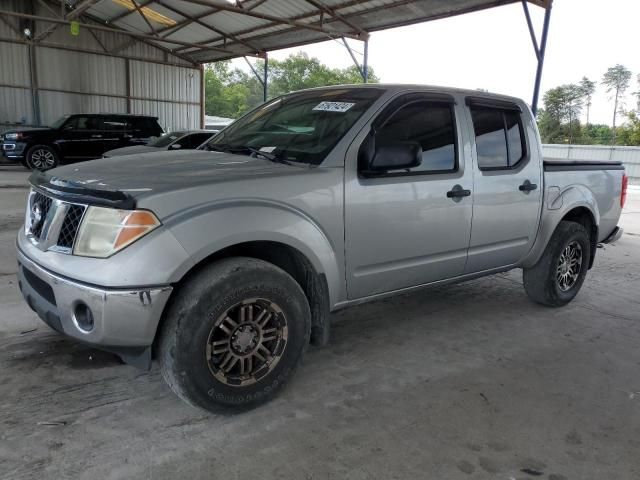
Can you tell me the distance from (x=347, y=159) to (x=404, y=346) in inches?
58.9

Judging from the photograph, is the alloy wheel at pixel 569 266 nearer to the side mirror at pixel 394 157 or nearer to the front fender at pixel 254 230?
the side mirror at pixel 394 157

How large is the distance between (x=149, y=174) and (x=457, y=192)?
1979 millimetres

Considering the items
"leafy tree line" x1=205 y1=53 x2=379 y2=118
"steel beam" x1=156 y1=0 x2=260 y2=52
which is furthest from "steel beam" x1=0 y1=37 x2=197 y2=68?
"leafy tree line" x1=205 y1=53 x2=379 y2=118

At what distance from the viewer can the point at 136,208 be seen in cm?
230

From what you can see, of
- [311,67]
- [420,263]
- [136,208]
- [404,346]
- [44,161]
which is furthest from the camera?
[311,67]

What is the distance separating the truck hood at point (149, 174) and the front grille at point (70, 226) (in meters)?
0.06

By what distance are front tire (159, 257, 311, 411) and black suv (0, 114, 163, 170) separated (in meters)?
13.7

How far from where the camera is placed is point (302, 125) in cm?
337

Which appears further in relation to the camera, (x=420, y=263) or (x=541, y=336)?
(x=541, y=336)

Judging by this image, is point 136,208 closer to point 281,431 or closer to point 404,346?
point 281,431

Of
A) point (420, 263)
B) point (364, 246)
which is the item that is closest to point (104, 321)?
point (364, 246)

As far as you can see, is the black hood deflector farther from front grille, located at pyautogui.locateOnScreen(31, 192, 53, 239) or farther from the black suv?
the black suv

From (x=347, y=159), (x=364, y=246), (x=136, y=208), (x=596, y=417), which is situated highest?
(x=347, y=159)

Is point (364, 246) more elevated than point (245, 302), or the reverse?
point (364, 246)
